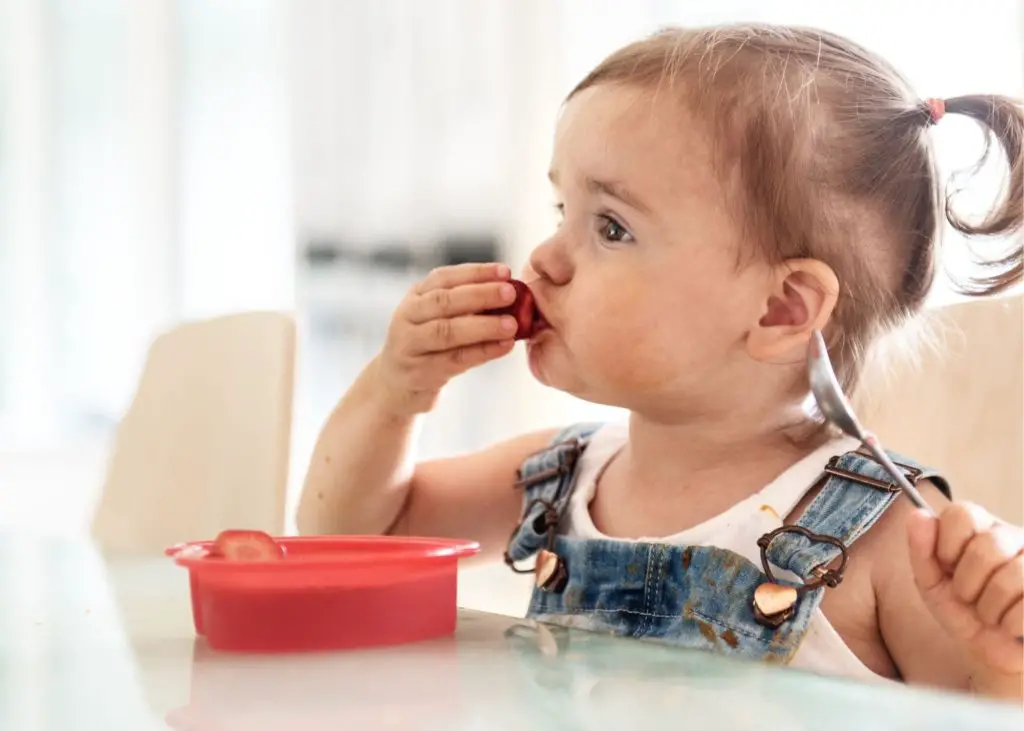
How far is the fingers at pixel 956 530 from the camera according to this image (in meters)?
0.67

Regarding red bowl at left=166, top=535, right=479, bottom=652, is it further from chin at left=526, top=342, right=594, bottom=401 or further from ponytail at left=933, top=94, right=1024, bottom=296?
ponytail at left=933, top=94, right=1024, bottom=296

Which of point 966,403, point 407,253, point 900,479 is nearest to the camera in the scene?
point 900,479

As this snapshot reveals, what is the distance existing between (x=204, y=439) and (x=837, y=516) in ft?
2.76

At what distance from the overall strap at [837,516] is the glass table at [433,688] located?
30cm

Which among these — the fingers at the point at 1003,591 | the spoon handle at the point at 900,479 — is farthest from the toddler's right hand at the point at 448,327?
the fingers at the point at 1003,591

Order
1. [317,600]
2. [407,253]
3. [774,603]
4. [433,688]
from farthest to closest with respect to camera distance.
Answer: [407,253] → [774,603] → [317,600] → [433,688]

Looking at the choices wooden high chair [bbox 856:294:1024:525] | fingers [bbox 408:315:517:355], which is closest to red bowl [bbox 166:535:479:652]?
fingers [bbox 408:315:517:355]

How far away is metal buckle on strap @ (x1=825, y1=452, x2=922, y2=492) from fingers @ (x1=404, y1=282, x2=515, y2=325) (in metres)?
0.30

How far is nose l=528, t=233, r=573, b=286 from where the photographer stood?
3.20ft

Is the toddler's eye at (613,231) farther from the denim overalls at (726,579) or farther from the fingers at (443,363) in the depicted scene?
the denim overalls at (726,579)

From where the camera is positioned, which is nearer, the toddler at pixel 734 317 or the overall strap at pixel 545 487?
the toddler at pixel 734 317

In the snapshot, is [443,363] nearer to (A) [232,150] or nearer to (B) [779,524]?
(B) [779,524]

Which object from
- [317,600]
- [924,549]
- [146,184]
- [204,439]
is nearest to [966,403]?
[924,549]

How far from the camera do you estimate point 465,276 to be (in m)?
1.00
